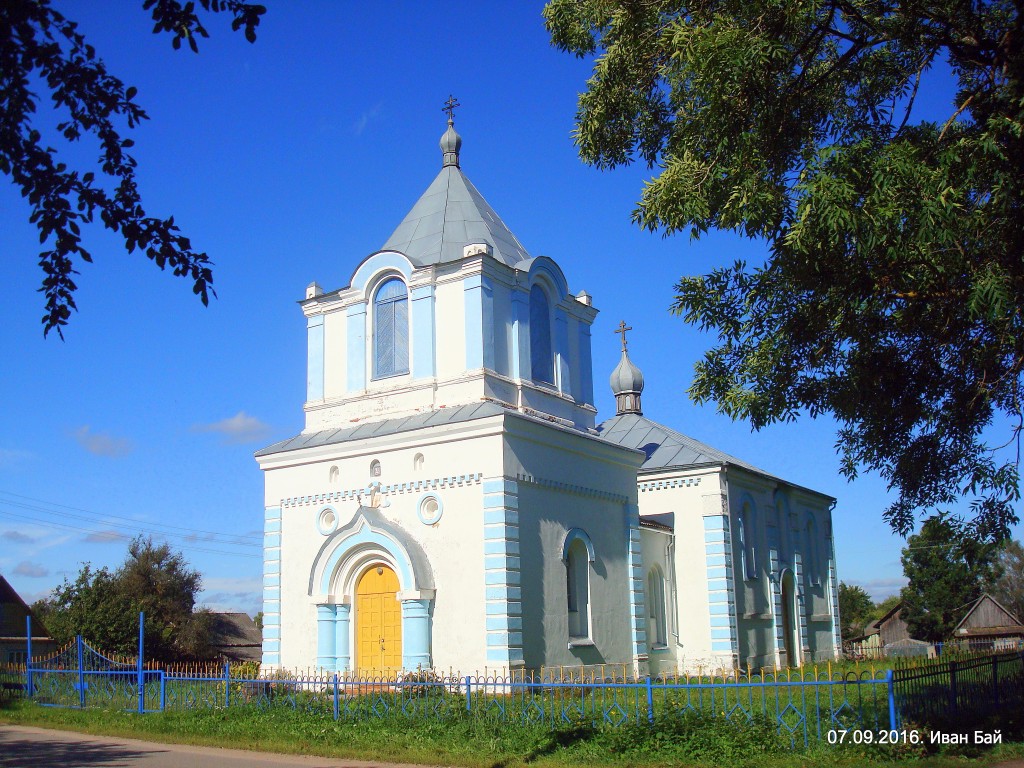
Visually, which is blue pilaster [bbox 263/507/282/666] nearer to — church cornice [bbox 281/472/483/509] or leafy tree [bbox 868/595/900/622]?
church cornice [bbox 281/472/483/509]

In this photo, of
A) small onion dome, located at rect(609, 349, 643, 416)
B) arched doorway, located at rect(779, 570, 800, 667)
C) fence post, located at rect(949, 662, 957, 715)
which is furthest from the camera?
small onion dome, located at rect(609, 349, 643, 416)

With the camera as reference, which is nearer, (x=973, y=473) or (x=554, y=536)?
(x=973, y=473)

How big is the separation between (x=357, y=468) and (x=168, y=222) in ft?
40.2

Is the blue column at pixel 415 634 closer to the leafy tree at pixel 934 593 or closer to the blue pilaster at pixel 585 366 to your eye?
the blue pilaster at pixel 585 366

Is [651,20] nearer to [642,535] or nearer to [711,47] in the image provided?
[711,47]

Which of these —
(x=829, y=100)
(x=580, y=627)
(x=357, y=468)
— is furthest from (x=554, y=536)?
(x=829, y=100)

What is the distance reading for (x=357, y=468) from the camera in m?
17.8

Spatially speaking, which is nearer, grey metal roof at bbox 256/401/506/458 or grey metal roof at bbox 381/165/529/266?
grey metal roof at bbox 256/401/506/458

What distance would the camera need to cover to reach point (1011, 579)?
189 feet

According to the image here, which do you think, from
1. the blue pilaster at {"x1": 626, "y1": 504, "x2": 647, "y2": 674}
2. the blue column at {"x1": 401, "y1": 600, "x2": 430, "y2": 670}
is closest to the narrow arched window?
the blue pilaster at {"x1": 626, "y1": 504, "x2": 647, "y2": 674}

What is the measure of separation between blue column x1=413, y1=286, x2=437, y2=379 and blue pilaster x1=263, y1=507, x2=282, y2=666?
4.10 m

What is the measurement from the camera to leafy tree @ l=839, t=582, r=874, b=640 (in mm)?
65562

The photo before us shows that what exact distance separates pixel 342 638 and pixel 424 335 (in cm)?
581

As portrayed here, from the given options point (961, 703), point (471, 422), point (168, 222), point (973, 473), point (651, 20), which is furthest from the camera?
point (471, 422)
